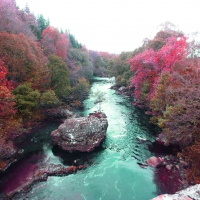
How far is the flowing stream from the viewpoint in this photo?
14516 mm

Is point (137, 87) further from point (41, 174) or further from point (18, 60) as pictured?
point (41, 174)

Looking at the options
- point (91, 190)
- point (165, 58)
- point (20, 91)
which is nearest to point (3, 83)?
point (20, 91)

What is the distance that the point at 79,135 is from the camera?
20.9 metres

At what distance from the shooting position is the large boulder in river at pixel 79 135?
67.9 ft

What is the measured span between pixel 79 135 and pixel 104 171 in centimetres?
543

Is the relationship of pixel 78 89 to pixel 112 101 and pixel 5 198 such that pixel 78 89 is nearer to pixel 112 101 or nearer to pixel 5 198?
pixel 112 101

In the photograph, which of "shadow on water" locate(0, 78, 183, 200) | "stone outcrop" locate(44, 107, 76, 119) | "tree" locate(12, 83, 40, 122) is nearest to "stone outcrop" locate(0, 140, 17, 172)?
"shadow on water" locate(0, 78, 183, 200)

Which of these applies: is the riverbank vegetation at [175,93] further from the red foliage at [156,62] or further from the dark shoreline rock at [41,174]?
the dark shoreline rock at [41,174]

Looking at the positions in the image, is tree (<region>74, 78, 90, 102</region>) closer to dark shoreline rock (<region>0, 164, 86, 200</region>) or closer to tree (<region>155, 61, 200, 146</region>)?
tree (<region>155, 61, 200, 146</region>)

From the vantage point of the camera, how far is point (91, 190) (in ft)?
49.1

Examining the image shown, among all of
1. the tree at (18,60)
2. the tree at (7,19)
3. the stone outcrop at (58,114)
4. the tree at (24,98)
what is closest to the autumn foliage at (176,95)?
the stone outcrop at (58,114)

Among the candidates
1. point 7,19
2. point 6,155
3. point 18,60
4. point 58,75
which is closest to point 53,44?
point 7,19

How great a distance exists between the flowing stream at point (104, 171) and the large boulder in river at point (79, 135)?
874 millimetres

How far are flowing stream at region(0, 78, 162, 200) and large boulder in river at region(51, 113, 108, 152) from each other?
0.87 meters
